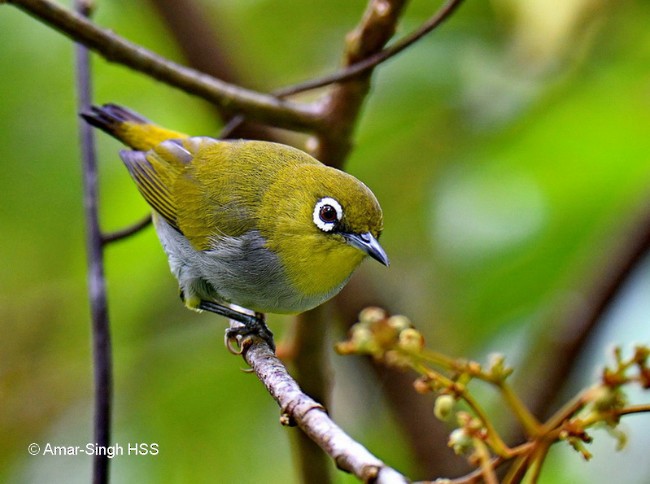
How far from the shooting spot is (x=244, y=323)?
3559mm

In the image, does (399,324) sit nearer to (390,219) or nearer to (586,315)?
(586,315)

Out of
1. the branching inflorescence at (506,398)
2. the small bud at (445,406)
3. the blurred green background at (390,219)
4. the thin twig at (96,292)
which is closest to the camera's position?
the branching inflorescence at (506,398)

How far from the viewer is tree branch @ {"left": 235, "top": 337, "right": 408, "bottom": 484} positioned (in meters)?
1.40

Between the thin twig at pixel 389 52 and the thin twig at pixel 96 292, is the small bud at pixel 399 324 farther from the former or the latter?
the thin twig at pixel 389 52

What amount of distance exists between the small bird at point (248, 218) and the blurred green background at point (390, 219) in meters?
0.71

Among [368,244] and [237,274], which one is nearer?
[368,244]

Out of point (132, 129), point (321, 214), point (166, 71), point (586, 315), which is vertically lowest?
point (586, 315)

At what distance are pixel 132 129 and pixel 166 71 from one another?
4.05ft

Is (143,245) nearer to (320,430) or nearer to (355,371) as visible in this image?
(355,371)

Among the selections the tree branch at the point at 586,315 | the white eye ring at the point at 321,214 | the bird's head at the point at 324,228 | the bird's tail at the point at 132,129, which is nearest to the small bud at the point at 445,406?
the bird's head at the point at 324,228

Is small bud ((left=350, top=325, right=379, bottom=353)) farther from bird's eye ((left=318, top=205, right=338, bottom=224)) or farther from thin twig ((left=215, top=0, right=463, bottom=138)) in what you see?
thin twig ((left=215, top=0, right=463, bottom=138))

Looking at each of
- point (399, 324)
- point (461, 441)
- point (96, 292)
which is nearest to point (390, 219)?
point (96, 292)

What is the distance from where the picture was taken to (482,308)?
14.1ft

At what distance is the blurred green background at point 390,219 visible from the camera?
4.21 meters
